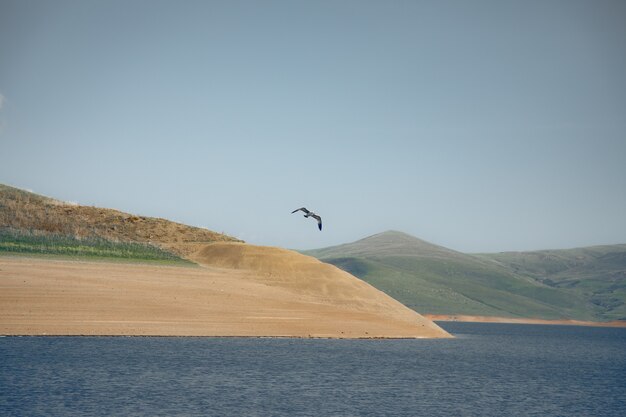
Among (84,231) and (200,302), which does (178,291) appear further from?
(84,231)

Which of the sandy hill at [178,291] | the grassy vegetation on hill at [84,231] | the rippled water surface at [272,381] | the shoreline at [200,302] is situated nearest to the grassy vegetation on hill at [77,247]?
the grassy vegetation on hill at [84,231]

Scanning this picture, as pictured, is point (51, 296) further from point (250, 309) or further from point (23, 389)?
point (23, 389)

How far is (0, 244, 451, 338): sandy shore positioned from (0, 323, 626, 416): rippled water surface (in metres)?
5.09

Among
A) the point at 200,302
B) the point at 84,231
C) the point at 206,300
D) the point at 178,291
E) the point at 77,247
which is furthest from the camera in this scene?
the point at 84,231

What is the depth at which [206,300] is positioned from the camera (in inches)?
4077

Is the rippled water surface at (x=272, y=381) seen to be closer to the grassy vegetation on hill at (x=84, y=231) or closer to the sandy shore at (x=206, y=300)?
the sandy shore at (x=206, y=300)

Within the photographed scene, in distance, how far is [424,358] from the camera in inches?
3423

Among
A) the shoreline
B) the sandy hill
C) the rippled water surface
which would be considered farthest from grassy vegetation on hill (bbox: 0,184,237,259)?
the rippled water surface

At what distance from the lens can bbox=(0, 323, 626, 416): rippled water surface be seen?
47938 mm

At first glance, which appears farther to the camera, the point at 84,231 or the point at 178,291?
the point at 84,231

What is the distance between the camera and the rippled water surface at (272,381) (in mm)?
47938

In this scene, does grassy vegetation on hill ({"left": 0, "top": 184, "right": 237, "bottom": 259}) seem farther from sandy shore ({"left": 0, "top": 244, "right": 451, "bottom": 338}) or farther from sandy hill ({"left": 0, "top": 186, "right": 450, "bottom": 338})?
sandy shore ({"left": 0, "top": 244, "right": 451, "bottom": 338})

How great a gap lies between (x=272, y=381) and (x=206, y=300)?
45.1 metres

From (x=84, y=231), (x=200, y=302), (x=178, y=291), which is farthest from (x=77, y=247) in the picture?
(x=200, y=302)
